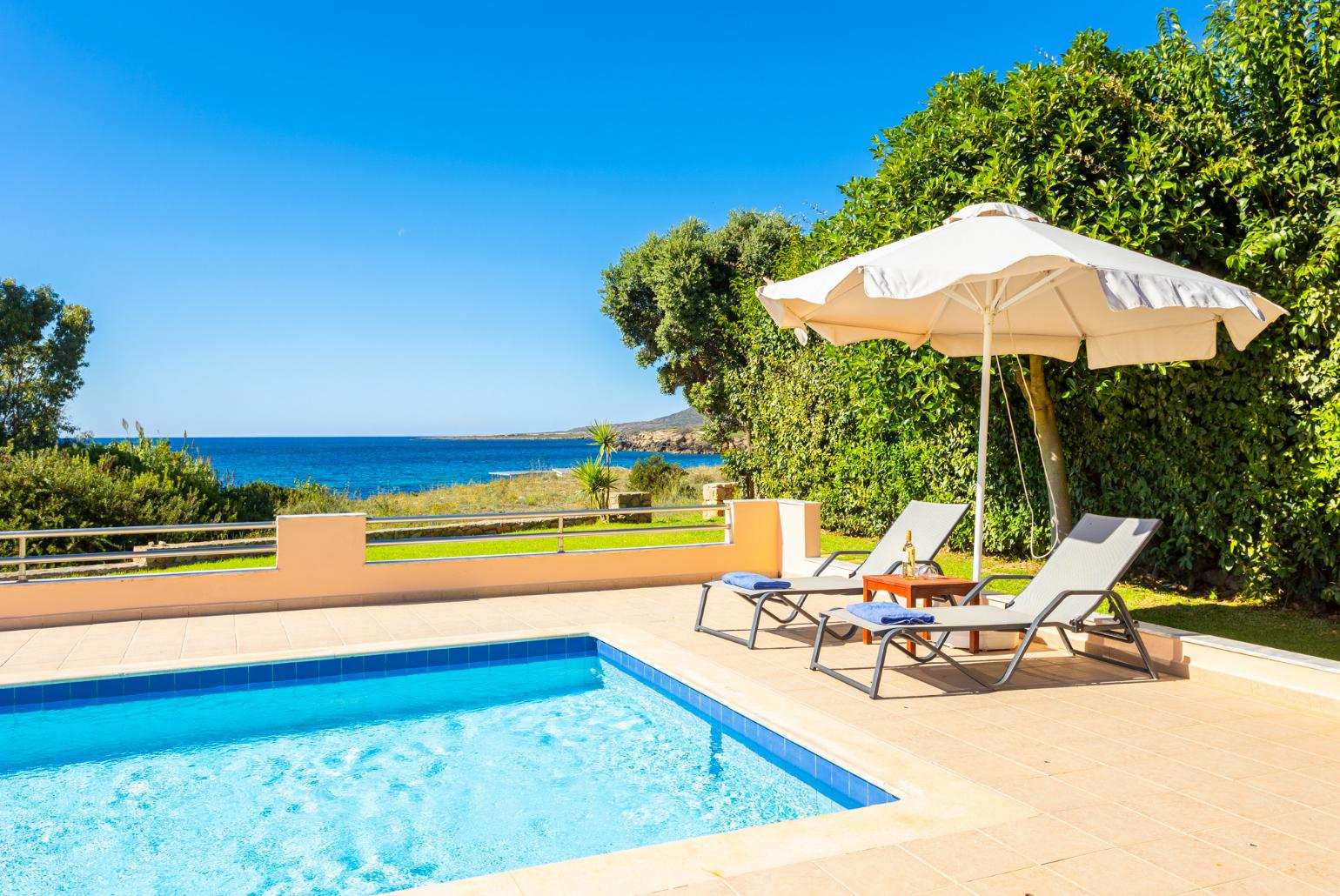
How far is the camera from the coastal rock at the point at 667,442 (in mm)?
68375

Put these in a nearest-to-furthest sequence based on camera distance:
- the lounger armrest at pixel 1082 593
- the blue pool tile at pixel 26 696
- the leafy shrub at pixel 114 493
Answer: the lounger armrest at pixel 1082 593 → the blue pool tile at pixel 26 696 → the leafy shrub at pixel 114 493

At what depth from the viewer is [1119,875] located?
2.76m

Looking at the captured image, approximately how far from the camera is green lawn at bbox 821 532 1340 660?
606cm

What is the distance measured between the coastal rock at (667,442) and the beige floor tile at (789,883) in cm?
6327

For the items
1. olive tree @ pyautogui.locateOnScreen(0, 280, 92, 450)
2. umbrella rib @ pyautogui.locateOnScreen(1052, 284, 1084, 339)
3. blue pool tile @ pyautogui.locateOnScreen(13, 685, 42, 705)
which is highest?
olive tree @ pyautogui.locateOnScreen(0, 280, 92, 450)

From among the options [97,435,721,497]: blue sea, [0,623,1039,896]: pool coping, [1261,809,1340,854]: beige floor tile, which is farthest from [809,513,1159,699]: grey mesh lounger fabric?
[97,435,721,497]: blue sea

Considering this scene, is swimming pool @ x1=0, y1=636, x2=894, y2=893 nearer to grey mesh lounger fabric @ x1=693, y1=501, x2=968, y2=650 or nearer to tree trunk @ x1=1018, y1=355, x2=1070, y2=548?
grey mesh lounger fabric @ x1=693, y1=501, x2=968, y2=650

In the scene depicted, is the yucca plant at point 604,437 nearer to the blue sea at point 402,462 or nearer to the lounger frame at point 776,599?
the lounger frame at point 776,599

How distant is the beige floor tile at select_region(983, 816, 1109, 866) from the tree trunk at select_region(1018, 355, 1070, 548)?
17.5ft

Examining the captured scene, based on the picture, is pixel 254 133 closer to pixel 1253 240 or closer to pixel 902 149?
pixel 902 149

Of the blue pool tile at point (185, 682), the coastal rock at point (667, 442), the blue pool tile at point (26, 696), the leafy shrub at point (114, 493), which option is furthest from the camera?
the coastal rock at point (667, 442)

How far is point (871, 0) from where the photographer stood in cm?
1435

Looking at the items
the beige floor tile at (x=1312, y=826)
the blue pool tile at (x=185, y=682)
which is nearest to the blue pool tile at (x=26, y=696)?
the blue pool tile at (x=185, y=682)

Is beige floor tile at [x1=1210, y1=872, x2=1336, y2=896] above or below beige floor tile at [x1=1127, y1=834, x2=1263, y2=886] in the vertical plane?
above
